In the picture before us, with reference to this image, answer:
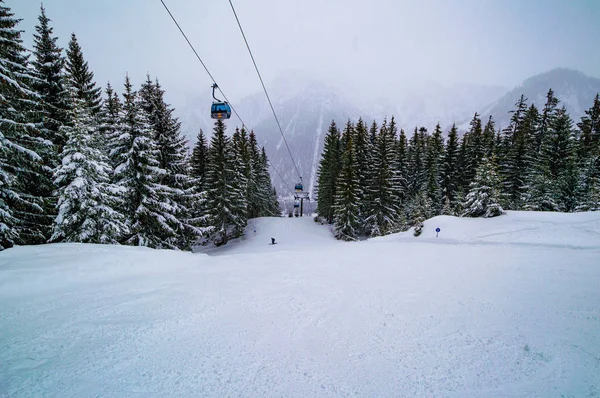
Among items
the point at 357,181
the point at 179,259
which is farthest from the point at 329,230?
the point at 179,259

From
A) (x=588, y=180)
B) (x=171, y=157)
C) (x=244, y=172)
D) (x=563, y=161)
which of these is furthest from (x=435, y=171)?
(x=171, y=157)

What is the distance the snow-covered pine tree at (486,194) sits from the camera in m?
16.3

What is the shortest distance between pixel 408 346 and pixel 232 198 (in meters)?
29.5

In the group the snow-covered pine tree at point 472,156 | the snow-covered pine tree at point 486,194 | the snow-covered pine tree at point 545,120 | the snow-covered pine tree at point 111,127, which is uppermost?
the snow-covered pine tree at point 545,120

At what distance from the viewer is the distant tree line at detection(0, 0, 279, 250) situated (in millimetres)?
11086

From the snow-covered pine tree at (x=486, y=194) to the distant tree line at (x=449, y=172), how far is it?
4023mm

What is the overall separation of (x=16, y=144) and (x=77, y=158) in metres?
2.20

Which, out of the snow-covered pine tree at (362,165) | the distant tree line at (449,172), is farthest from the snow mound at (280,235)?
the snow-covered pine tree at (362,165)

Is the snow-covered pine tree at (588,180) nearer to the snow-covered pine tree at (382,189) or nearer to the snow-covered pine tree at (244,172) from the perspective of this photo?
the snow-covered pine tree at (382,189)

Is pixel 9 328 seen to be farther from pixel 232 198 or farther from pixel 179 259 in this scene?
pixel 232 198

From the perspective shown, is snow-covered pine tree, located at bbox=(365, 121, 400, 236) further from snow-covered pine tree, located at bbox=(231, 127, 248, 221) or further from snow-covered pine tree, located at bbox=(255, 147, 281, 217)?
snow-covered pine tree, located at bbox=(255, 147, 281, 217)

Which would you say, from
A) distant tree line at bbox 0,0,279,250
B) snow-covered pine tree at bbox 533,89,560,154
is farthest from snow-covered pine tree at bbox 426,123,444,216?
distant tree line at bbox 0,0,279,250

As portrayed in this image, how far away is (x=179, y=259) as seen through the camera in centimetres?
987

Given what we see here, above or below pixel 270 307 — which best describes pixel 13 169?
above
